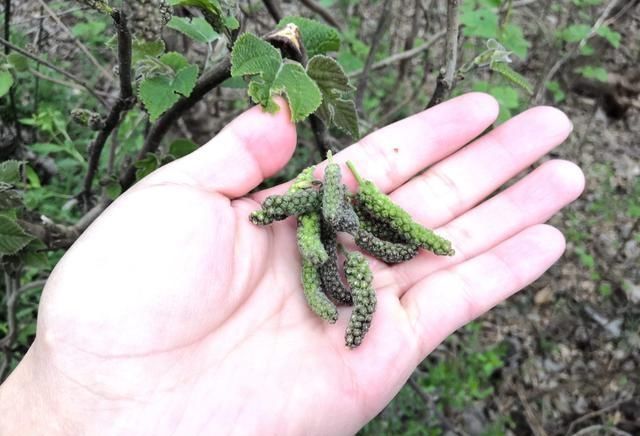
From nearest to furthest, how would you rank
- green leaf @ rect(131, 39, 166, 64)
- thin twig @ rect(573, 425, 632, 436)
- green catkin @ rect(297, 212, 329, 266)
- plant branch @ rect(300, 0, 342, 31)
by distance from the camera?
green catkin @ rect(297, 212, 329, 266) → green leaf @ rect(131, 39, 166, 64) → plant branch @ rect(300, 0, 342, 31) → thin twig @ rect(573, 425, 632, 436)

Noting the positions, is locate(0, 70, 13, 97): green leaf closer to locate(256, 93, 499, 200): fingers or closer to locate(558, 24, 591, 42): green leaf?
locate(256, 93, 499, 200): fingers

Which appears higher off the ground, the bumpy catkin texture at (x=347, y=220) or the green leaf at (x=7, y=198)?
the green leaf at (x=7, y=198)

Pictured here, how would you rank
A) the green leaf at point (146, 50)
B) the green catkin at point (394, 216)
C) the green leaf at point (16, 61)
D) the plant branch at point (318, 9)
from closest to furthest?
the green leaf at point (146, 50) < the green catkin at point (394, 216) < the green leaf at point (16, 61) < the plant branch at point (318, 9)

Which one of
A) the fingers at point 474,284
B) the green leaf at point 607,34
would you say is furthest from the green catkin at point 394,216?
the green leaf at point 607,34

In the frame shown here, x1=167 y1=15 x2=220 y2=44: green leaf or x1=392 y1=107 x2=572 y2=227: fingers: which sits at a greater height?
x1=167 y1=15 x2=220 y2=44: green leaf

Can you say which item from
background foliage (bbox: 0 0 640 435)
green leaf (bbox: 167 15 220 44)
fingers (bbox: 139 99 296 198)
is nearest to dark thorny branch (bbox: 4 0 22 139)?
background foliage (bbox: 0 0 640 435)

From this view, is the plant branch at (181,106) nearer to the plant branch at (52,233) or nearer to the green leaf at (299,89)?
the green leaf at (299,89)
